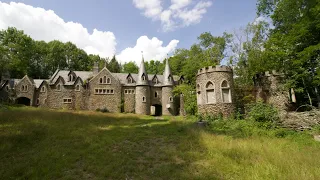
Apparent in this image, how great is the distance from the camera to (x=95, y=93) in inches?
1206

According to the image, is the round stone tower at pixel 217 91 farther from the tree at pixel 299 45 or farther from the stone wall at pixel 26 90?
the stone wall at pixel 26 90

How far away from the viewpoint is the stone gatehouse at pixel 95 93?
30.3 m

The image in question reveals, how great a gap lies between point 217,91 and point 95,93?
21.9 meters

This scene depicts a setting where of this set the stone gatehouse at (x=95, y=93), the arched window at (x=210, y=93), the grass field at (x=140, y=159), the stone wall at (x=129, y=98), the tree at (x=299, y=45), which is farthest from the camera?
the stone wall at (x=129, y=98)

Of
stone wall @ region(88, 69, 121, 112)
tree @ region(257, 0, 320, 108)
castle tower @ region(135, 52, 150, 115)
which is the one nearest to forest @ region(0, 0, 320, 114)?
tree @ region(257, 0, 320, 108)

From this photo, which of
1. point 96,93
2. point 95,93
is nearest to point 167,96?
point 96,93

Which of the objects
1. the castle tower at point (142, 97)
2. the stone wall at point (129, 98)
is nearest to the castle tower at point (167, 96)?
the castle tower at point (142, 97)

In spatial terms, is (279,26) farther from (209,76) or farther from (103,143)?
(103,143)

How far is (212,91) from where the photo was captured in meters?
17.3

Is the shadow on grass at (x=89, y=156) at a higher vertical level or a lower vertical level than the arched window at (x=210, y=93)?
lower

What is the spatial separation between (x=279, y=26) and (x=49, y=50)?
56.6 meters

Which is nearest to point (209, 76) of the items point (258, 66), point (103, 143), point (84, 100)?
point (258, 66)

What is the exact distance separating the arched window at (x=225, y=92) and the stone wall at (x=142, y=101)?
16046mm

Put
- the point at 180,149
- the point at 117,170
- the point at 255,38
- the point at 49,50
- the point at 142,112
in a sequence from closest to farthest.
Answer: the point at 117,170
the point at 180,149
the point at 255,38
the point at 142,112
the point at 49,50
